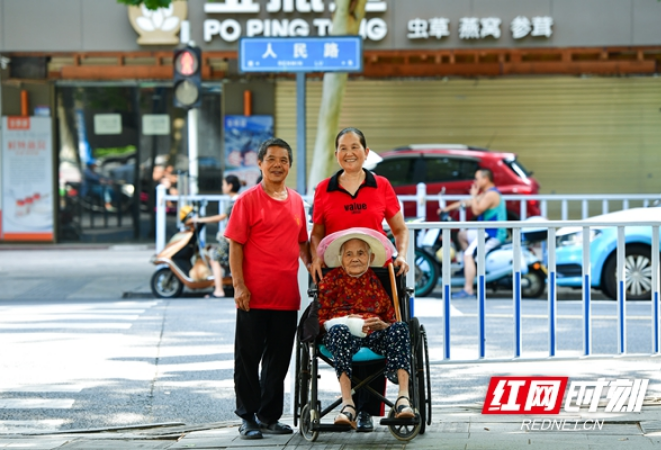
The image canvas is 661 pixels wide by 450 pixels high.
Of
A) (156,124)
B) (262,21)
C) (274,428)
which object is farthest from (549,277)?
(156,124)

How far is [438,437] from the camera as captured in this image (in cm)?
568

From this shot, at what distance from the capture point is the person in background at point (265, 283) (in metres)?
5.93

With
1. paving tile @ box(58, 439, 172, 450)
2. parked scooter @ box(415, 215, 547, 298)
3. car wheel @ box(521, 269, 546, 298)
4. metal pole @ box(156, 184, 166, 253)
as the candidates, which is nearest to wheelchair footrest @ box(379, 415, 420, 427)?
paving tile @ box(58, 439, 172, 450)

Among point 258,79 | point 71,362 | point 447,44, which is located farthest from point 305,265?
point 258,79

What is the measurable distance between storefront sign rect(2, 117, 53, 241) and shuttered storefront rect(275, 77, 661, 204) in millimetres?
4639

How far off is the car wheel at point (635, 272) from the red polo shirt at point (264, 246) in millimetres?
6754

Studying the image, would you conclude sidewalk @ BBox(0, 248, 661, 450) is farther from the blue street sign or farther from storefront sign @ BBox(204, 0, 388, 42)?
storefront sign @ BBox(204, 0, 388, 42)

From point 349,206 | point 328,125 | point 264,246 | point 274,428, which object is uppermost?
point 328,125

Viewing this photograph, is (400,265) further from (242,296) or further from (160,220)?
(160,220)

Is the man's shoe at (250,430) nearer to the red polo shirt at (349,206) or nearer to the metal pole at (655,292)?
the red polo shirt at (349,206)

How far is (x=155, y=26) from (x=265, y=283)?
13132 millimetres

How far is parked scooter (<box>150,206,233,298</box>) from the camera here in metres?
13.4

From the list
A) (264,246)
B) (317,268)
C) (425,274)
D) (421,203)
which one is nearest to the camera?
(317,268)

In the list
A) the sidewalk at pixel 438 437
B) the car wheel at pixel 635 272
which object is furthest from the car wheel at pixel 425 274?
the sidewalk at pixel 438 437
